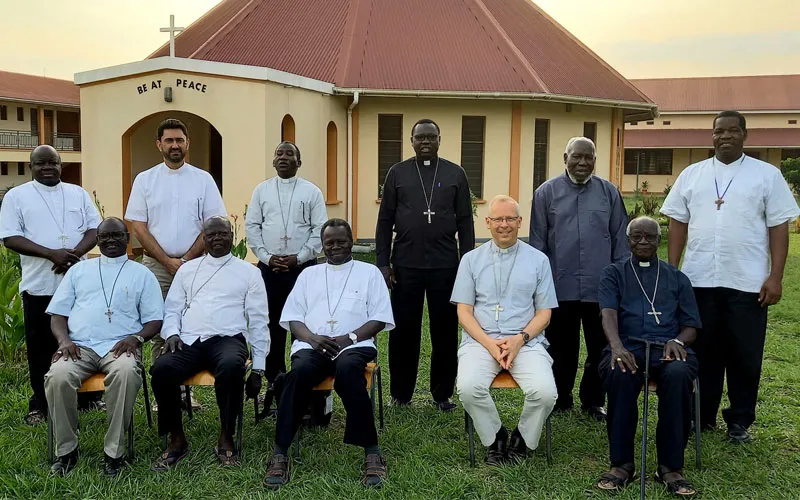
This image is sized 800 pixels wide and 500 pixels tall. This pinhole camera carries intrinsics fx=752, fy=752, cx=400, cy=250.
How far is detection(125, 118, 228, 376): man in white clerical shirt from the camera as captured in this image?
18.6ft

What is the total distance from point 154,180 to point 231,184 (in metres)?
7.06

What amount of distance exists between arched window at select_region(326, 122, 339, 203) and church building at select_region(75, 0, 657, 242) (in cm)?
3

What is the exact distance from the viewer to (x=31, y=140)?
34812 millimetres

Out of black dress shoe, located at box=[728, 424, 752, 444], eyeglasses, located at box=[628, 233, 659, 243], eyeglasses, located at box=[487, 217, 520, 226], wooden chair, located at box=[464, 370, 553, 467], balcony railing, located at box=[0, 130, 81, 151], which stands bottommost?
black dress shoe, located at box=[728, 424, 752, 444]

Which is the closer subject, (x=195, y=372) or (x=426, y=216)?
(x=195, y=372)

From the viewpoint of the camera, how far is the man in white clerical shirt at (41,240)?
18.2ft

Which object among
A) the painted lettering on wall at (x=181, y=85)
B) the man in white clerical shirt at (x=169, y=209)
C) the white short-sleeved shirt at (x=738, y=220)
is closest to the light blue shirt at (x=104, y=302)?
the man in white clerical shirt at (x=169, y=209)

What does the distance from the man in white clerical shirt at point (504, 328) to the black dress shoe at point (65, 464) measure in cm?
249

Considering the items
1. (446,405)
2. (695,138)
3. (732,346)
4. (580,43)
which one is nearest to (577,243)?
(732,346)

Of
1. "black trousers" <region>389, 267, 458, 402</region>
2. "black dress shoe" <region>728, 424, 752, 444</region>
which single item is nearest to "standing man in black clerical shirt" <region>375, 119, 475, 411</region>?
"black trousers" <region>389, 267, 458, 402</region>

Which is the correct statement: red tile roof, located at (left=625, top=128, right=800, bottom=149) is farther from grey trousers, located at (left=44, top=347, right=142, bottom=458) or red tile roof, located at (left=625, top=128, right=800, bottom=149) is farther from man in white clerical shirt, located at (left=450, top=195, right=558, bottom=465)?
grey trousers, located at (left=44, top=347, right=142, bottom=458)

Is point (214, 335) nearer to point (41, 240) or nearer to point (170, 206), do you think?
point (170, 206)

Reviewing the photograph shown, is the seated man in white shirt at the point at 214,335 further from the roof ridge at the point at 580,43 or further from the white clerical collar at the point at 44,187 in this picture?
the roof ridge at the point at 580,43

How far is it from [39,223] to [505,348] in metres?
3.54
